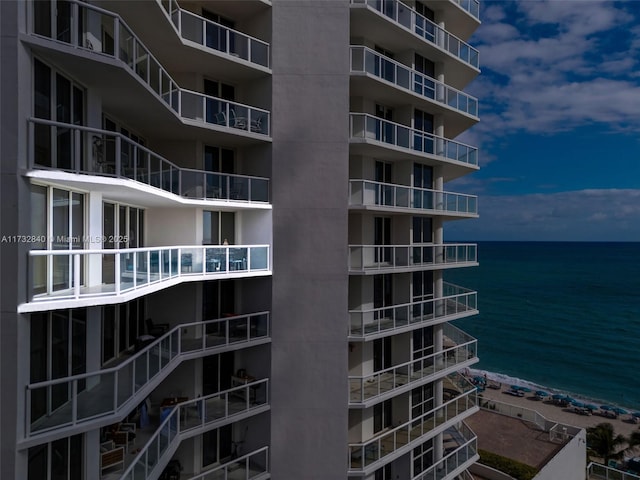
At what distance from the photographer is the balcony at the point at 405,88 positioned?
47.8 feet

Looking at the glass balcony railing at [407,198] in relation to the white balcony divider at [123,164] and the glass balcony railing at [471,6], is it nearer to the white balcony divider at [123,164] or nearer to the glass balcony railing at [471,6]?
the white balcony divider at [123,164]

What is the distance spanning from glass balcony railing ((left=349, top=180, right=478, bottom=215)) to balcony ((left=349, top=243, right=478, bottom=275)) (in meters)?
1.58

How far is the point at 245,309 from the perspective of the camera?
14.8 meters

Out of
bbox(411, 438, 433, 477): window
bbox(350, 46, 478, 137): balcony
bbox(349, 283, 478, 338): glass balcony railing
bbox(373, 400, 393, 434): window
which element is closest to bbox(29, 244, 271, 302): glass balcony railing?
bbox(349, 283, 478, 338): glass balcony railing

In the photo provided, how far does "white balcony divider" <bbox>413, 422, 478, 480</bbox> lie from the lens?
16953 millimetres

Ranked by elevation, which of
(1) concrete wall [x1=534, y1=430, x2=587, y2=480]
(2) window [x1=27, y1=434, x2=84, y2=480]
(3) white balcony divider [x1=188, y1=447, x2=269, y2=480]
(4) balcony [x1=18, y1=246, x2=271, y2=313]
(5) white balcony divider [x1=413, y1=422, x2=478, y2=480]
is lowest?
(1) concrete wall [x1=534, y1=430, x2=587, y2=480]

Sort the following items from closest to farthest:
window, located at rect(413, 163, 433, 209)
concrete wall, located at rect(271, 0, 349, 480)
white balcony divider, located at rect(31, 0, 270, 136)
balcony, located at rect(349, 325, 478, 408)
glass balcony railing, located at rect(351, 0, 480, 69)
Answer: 1. white balcony divider, located at rect(31, 0, 270, 136)
2. concrete wall, located at rect(271, 0, 349, 480)
3. balcony, located at rect(349, 325, 478, 408)
4. glass balcony railing, located at rect(351, 0, 480, 69)
5. window, located at rect(413, 163, 433, 209)

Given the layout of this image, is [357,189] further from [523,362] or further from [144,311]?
[523,362]

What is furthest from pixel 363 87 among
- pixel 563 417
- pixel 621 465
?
pixel 563 417

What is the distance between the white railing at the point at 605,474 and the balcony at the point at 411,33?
22.6m

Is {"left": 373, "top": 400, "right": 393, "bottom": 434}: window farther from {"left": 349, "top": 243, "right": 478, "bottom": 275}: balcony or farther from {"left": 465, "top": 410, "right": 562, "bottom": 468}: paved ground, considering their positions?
{"left": 465, "top": 410, "right": 562, "bottom": 468}: paved ground

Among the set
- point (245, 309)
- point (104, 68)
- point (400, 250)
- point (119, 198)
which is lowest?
point (245, 309)

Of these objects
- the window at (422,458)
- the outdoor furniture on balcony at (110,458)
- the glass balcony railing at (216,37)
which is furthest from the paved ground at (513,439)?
the glass balcony railing at (216,37)

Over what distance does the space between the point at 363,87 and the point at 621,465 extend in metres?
27.4
